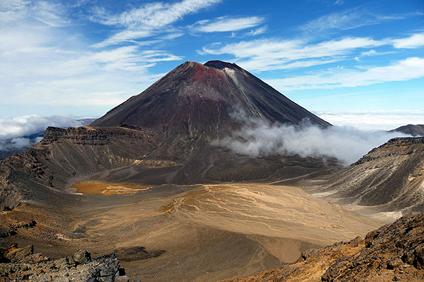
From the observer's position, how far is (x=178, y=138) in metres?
95.8

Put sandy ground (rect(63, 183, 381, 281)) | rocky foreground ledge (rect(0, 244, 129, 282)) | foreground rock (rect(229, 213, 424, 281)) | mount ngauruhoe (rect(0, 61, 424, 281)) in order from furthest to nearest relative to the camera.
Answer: mount ngauruhoe (rect(0, 61, 424, 281))
sandy ground (rect(63, 183, 381, 281))
rocky foreground ledge (rect(0, 244, 129, 282))
foreground rock (rect(229, 213, 424, 281))

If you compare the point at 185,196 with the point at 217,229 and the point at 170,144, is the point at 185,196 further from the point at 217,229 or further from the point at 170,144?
the point at 170,144

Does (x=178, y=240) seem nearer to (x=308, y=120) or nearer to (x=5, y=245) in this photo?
(x=5, y=245)

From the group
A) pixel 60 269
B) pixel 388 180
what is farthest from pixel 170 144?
A: pixel 60 269

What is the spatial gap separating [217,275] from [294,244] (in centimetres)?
956

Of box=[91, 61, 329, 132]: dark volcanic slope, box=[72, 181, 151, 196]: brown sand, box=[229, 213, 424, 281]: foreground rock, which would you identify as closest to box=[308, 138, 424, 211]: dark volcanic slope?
box=[229, 213, 424, 281]: foreground rock

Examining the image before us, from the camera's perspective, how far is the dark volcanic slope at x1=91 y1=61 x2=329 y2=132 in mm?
103188

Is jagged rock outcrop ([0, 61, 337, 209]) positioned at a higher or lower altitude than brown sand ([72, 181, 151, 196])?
higher

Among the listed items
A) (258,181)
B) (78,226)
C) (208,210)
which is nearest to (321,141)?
(258,181)

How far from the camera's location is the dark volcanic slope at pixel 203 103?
103 meters

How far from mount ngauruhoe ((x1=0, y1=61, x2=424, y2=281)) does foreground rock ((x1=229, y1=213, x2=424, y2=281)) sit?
0.38 metres

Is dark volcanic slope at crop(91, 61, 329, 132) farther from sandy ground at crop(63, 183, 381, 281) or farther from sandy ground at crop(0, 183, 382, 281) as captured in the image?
sandy ground at crop(63, 183, 381, 281)

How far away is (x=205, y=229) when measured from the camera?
3225cm

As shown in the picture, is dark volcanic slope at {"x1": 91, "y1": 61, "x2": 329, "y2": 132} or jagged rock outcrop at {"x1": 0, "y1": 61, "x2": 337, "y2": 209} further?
dark volcanic slope at {"x1": 91, "y1": 61, "x2": 329, "y2": 132}
